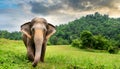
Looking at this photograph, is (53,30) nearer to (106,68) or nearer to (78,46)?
(106,68)

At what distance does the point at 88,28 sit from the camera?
476 ft

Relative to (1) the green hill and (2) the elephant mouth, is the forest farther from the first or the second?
(2) the elephant mouth

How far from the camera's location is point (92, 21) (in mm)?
172625

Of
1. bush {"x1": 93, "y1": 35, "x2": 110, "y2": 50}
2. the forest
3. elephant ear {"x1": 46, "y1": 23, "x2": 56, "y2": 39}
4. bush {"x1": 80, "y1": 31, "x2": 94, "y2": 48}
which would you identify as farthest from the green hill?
elephant ear {"x1": 46, "y1": 23, "x2": 56, "y2": 39}

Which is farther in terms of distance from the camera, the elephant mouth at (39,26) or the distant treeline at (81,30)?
the distant treeline at (81,30)

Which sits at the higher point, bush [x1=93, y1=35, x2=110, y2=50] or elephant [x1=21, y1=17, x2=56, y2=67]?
elephant [x1=21, y1=17, x2=56, y2=67]

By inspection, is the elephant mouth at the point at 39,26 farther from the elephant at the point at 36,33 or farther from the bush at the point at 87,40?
the bush at the point at 87,40

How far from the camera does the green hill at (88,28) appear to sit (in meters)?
115

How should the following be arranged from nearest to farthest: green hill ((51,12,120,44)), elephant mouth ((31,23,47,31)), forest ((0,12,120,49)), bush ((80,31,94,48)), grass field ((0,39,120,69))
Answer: grass field ((0,39,120,69))
elephant mouth ((31,23,47,31))
bush ((80,31,94,48))
forest ((0,12,120,49))
green hill ((51,12,120,44))

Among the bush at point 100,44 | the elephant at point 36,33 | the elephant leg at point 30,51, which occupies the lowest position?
the bush at point 100,44

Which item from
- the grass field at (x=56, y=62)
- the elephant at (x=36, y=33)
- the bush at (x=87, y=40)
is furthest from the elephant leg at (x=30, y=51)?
the bush at (x=87, y=40)

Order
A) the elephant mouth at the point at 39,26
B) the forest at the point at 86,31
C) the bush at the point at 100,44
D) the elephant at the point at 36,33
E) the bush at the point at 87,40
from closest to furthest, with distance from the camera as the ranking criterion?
the elephant at the point at 36,33, the elephant mouth at the point at 39,26, the bush at the point at 87,40, the bush at the point at 100,44, the forest at the point at 86,31

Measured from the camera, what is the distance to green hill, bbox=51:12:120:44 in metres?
115

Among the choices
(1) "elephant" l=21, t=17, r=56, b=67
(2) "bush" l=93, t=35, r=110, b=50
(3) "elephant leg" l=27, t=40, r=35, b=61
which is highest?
(1) "elephant" l=21, t=17, r=56, b=67
